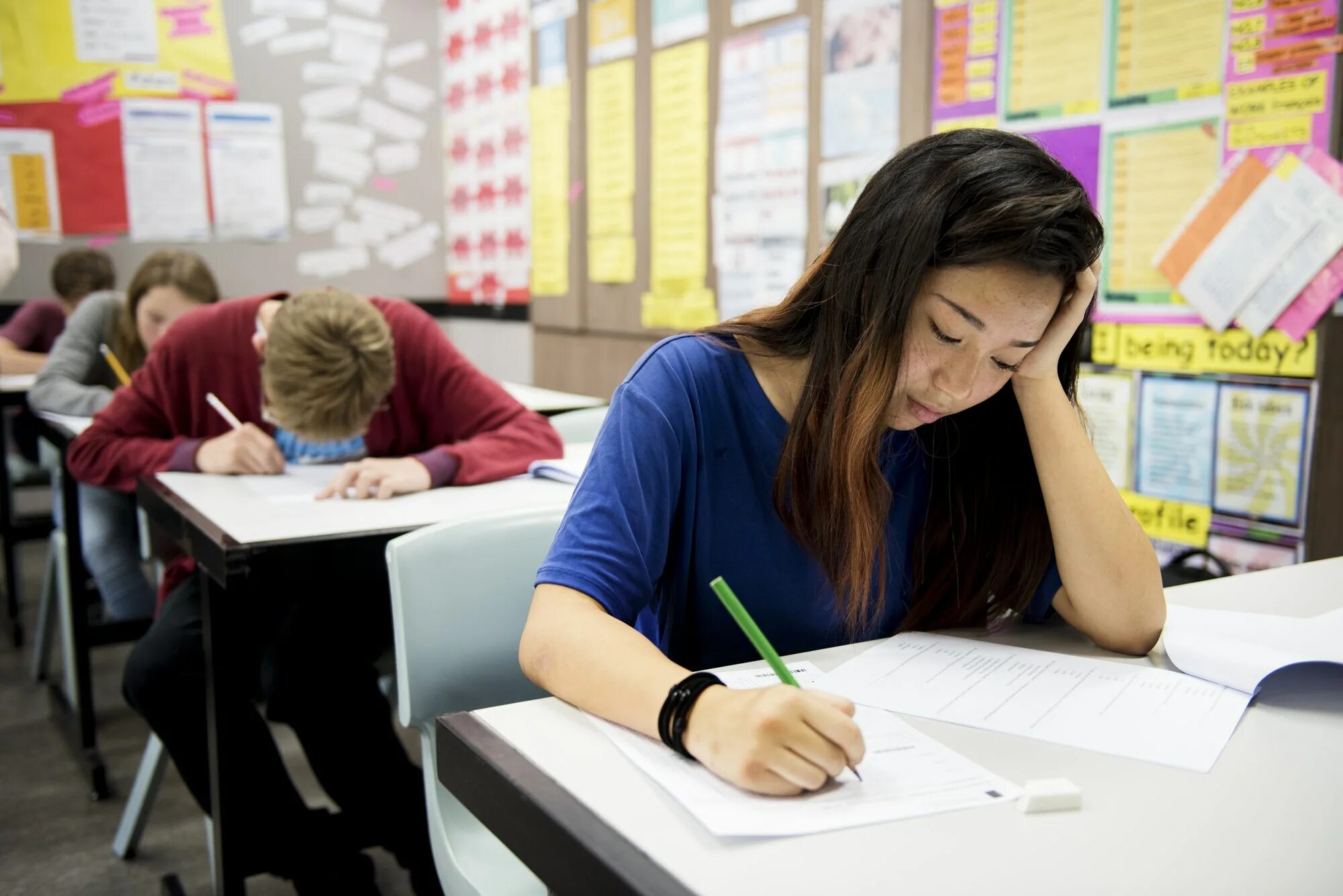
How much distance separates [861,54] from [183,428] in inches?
67.1

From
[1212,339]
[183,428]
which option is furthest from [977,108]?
[183,428]

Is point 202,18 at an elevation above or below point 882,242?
above

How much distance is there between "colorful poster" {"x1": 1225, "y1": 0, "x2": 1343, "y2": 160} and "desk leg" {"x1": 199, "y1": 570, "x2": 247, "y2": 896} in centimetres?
175

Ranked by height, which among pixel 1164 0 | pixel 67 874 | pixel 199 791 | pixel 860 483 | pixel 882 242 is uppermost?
pixel 1164 0

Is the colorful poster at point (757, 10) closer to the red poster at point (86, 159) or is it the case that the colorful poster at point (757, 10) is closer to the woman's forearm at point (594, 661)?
the woman's forearm at point (594, 661)

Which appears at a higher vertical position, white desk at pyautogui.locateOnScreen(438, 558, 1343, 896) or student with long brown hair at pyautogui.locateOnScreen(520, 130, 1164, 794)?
student with long brown hair at pyautogui.locateOnScreen(520, 130, 1164, 794)

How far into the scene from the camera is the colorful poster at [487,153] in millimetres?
4160

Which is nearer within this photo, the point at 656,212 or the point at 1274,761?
the point at 1274,761

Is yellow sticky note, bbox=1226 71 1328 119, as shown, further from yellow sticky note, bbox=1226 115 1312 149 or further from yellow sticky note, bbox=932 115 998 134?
yellow sticky note, bbox=932 115 998 134

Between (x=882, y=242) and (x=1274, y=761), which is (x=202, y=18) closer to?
(x=882, y=242)

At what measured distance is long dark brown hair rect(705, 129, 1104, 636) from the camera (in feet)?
3.01

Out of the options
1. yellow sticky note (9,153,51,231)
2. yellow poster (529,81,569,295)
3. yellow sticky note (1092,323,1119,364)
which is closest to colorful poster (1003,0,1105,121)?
yellow sticky note (1092,323,1119,364)

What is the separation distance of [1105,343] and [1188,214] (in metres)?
0.29

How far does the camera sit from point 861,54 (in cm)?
256
